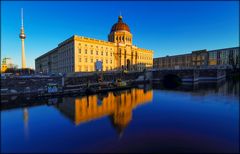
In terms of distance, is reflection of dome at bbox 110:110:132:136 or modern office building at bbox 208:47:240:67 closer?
reflection of dome at bbox 110:110:132:136

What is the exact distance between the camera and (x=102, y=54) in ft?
185

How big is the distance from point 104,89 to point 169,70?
29275 millimetres

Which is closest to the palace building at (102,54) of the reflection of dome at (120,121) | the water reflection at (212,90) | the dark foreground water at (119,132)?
the water reflection at (212,90)

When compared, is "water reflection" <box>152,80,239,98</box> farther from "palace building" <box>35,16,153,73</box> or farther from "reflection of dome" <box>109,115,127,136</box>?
"palace building" <box>35,16,153,73</box>

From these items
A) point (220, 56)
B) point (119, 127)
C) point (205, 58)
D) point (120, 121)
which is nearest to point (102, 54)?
point (120, 121)

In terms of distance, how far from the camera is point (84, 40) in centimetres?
5006

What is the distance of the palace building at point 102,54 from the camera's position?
49591 mm

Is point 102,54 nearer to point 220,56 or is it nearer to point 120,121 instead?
point 120,121

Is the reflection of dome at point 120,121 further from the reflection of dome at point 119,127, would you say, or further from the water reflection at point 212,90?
the water reflection at point 212,90

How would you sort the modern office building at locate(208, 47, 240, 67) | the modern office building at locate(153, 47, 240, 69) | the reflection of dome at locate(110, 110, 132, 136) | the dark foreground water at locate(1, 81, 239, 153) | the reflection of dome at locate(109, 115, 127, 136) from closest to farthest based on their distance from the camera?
the dark foreground water at locate(1, 81, 239, 153) → the reflection of dome at locate(109, 115, 127, 136) → the reflection of dome at locate(110, 110, 132, 136) → the modern office building at locate(208, 47, 240, 67) → the modern office building at locate(153, 47, 240, 69)

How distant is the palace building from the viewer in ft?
163

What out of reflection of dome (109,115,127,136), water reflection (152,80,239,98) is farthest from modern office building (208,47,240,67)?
reflection of dome (109,115,127,136)

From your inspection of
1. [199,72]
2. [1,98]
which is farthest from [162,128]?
[199,72]

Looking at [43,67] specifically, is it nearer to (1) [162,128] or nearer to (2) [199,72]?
(2) [199,72]
